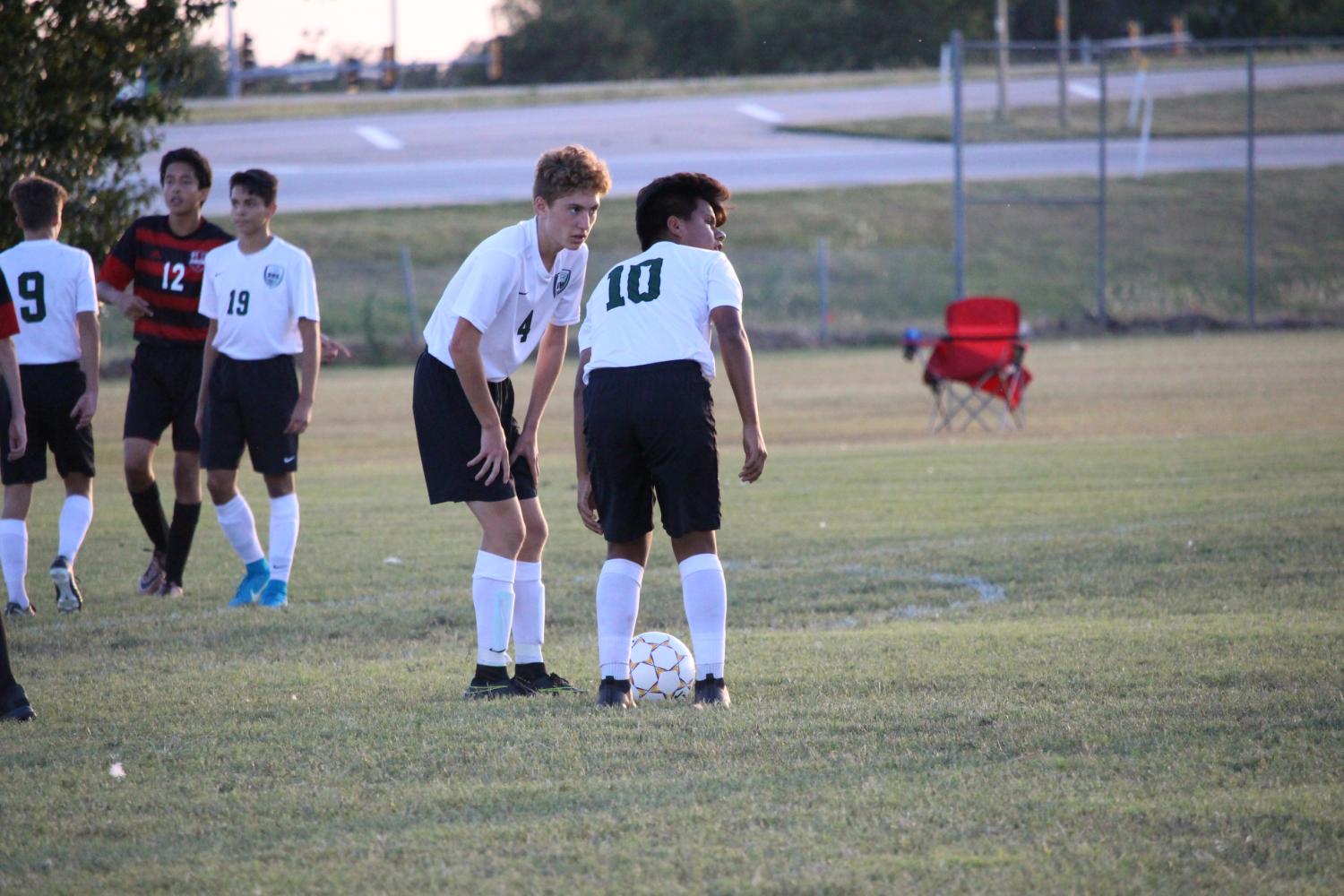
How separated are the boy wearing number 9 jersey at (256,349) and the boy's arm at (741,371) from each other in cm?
308

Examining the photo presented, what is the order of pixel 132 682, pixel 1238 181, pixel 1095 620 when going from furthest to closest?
pixel 1238 181 < pixel 1095 620 < pixel 132 682

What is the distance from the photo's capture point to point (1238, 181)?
37.0m

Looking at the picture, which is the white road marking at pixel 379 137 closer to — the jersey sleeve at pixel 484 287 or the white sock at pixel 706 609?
the jersey sleeve at pixel 484 287

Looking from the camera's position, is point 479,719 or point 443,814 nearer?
point 443,814

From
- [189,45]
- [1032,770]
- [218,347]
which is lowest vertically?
[1032,770]

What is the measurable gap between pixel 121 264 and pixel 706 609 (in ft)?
14.2

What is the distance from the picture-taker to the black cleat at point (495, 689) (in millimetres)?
5016

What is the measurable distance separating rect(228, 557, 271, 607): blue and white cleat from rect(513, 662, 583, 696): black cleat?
8.45 feet

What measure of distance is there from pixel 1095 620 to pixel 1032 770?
96.7 inches

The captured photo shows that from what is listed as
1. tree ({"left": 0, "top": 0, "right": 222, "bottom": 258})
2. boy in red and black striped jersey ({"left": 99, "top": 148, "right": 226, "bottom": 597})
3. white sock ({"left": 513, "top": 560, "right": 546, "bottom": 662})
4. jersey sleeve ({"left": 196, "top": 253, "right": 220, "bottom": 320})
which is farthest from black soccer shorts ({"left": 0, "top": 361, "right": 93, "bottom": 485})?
tree ({"left": 0, "top": 0, "right": 222, "bottom": 258})

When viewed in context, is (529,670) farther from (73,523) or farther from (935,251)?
(935,251)

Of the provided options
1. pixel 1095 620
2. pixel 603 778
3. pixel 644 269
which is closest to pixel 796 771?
pixel 603 778

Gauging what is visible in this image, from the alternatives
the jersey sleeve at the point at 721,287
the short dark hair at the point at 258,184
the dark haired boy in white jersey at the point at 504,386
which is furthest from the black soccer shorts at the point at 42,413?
the jersey sleeve at the point at 721,287

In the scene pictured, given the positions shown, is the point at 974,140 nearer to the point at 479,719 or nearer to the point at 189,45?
the point at 189,45
